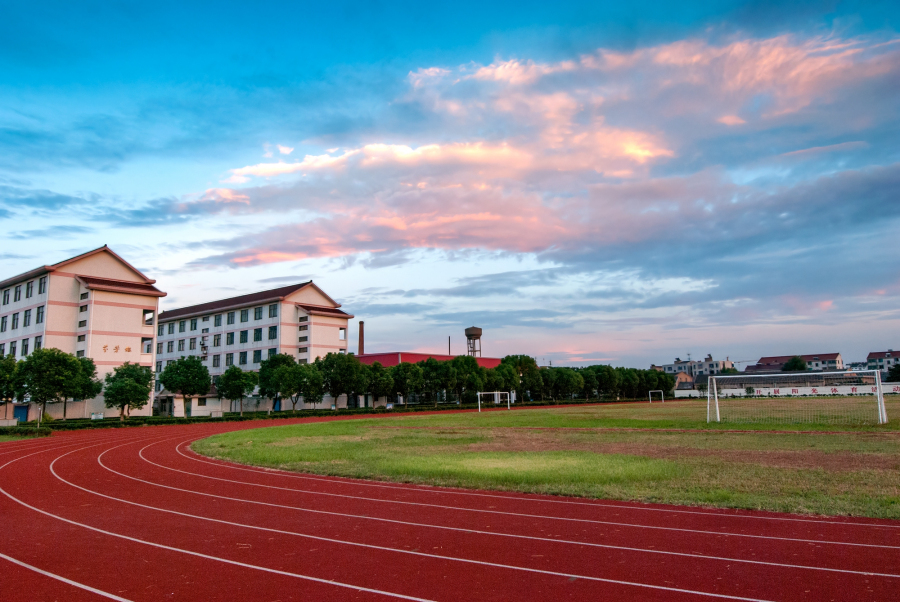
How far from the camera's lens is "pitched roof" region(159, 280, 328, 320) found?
66938 millimetres

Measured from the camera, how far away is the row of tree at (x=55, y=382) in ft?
123

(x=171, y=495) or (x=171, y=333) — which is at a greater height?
(x=171, y=333)

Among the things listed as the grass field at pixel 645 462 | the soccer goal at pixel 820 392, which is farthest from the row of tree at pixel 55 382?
the soccer goal at pixel 820 392

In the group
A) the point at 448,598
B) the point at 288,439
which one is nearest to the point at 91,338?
the point at 288,439

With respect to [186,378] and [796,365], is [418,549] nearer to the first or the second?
[186,378]

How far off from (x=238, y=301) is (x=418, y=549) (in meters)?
69.3

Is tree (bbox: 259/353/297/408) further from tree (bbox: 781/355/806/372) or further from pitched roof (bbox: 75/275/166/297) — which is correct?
tree (bbox: 781/355/806/372)

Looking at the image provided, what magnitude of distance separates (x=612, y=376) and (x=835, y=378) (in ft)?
196

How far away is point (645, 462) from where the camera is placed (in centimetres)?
1588

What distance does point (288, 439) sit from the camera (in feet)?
86.4

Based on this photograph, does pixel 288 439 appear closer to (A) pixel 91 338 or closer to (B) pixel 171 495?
(B) pixel 171 495

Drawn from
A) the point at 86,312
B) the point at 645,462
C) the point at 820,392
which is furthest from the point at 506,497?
the point at 86,312

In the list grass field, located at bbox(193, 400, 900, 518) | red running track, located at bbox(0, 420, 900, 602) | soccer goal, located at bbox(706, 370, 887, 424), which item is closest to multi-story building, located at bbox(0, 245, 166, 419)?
grass field, located at bbox(193, 400, 900, 518)

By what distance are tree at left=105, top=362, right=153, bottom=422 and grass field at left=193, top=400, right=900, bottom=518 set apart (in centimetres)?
1826
